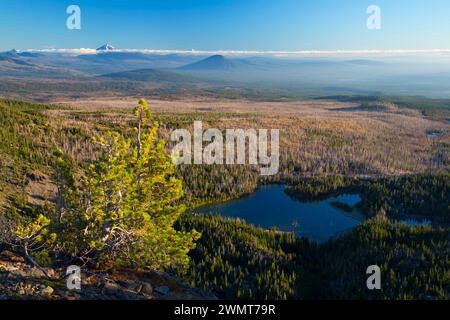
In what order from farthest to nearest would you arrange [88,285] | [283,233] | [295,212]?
[295,212], [283,233], [88,285]

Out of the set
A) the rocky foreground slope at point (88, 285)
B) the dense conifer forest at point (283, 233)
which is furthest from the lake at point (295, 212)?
the rocky foreground slope at point (88, 285)

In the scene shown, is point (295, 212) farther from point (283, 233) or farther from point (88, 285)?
point (88, 285)

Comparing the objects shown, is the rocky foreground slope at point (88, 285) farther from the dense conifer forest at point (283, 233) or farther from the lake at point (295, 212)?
the lake at point (295, 212)

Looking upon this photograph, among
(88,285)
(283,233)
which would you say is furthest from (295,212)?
(88,285)

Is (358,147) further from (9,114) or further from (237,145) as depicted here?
(9,114)

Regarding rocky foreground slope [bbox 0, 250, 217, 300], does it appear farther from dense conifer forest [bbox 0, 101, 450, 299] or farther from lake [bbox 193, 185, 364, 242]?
lake [bbox 193, 185, 364, 242]

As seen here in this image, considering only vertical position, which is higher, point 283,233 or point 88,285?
point 88,285

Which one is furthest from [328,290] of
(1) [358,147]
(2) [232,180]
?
(1) [358,147]
